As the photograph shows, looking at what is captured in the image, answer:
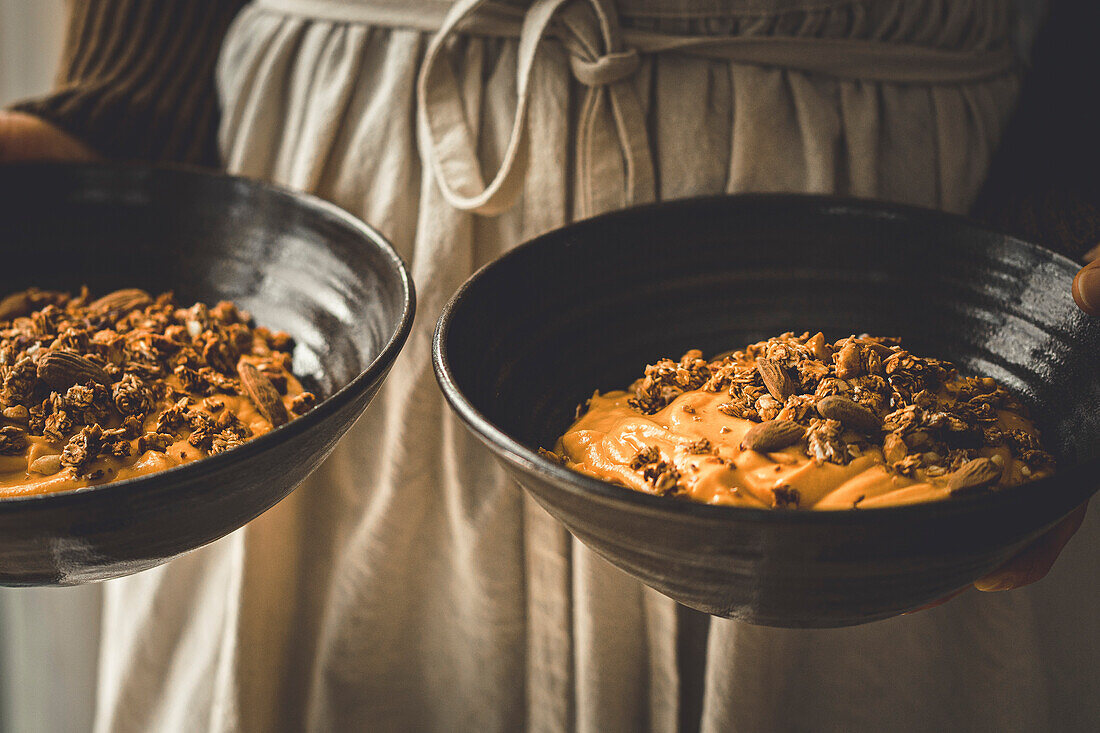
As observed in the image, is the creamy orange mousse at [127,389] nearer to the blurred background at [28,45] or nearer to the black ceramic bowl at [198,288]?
the black ceramic bowl at [198,288]

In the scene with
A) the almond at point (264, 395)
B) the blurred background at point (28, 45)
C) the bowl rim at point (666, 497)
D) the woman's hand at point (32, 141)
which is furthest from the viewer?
the blurred background at point (28, 45)

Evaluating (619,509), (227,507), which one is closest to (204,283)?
(227,507)

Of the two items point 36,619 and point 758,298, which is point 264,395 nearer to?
point 758,298

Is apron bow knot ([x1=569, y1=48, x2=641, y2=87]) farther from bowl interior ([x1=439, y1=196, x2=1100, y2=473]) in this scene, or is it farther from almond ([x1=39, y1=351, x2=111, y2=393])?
almond ([x1=39, y1=351, x2=111, y2=393])

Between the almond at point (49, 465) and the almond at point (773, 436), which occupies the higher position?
the almond at point (773, 436)

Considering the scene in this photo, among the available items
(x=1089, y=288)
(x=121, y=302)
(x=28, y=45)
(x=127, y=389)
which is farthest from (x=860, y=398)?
(x=28, y=45)

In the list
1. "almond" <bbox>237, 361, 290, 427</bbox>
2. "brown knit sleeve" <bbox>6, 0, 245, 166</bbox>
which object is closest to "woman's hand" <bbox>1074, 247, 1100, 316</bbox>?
"almond" <bbox>237, 361, 290, 427</bbox>

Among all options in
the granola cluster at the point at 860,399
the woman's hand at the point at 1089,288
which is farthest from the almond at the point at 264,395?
the woman's hand at the point at 1089,288
